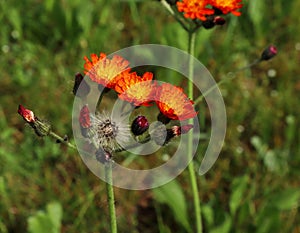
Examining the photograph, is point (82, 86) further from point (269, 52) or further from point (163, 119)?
point (269, 52)

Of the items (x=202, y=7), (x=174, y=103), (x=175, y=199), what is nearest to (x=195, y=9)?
(x=202, y=7)

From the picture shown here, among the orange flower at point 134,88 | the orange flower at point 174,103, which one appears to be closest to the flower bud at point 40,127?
the orange flower at point 134,88

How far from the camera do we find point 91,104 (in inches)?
66.4

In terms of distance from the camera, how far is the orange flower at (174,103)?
155 cm

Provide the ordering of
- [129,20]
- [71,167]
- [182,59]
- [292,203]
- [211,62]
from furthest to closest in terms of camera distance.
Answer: [129,20] < [211,62] < [182,59] < [71,167] < [292,203]

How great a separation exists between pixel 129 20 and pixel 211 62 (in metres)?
0.64

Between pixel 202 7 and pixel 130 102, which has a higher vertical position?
pixel 202 7

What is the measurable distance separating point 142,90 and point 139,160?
1207 mm

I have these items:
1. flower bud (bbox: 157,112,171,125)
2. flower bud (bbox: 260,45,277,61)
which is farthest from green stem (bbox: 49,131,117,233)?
flower bud (bbox: 260,45,277,61)

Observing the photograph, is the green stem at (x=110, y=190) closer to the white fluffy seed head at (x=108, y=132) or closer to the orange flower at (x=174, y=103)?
the white fluffy seed head at (x=108, y=132)

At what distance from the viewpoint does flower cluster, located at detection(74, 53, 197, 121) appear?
1530 mm

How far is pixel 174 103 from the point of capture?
1.56 meters

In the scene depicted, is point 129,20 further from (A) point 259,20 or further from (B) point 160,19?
(A) point 259,20

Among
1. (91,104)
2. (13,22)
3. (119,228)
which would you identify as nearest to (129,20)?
(13,22)
